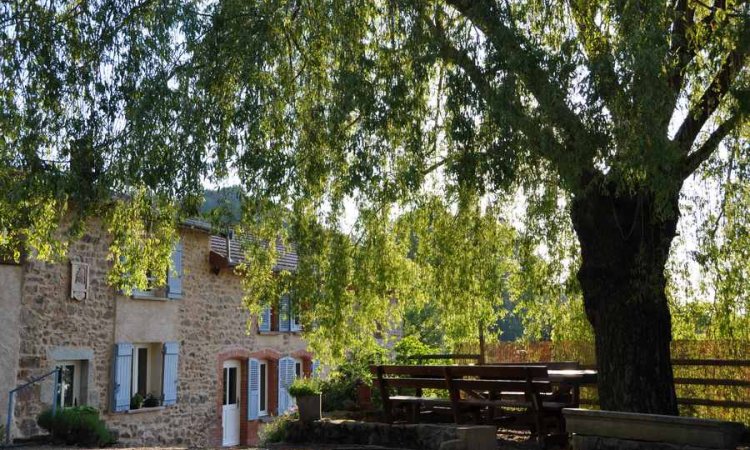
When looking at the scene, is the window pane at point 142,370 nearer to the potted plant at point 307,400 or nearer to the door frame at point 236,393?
the door frame at point 236,393

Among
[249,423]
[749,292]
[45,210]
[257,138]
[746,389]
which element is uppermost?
[257,138]

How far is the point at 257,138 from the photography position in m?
8.12

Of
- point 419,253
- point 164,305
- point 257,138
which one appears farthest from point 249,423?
point 257,138

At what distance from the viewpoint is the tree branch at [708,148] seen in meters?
7.67

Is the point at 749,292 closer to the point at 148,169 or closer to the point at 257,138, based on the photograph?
the point at 257,138

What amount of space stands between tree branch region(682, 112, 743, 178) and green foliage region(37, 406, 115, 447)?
30.8ft

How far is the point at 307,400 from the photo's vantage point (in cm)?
1121

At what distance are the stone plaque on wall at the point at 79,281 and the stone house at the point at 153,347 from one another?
0.02m

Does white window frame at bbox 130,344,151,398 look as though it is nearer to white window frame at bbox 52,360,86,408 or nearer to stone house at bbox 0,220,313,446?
stone house at bbox 0,220,313,446

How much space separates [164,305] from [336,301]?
8674 mm

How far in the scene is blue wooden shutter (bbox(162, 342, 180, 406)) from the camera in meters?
17.9

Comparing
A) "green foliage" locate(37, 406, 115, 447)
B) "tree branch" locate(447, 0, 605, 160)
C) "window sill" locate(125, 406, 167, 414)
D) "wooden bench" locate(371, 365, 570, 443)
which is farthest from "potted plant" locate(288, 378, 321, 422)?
"window sill" locate(125, 406, 167, 414)

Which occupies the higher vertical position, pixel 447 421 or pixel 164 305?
pixel 164 305

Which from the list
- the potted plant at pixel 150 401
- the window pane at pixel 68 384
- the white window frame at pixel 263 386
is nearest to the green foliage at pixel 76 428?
the window pane at pixel 68 384
